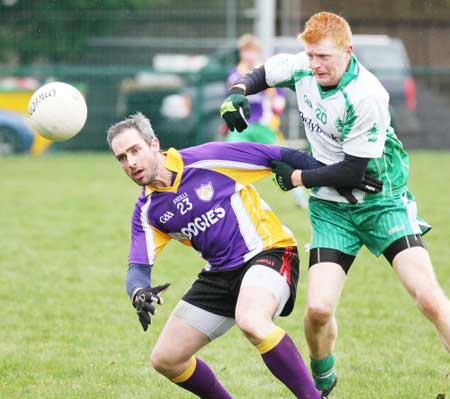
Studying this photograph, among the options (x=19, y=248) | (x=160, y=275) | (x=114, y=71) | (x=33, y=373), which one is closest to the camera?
(x=33, y=373)

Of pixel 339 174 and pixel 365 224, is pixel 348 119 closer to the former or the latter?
pixel 339 174

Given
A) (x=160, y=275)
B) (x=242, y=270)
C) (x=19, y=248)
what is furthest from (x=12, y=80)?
(x=242, y=270)

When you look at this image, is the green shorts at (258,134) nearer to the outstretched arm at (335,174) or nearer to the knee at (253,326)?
the outstretched arm at (335,174)

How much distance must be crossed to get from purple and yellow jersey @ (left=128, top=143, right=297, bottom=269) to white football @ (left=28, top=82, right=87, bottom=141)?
596mm

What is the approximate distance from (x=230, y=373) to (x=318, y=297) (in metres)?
1.00

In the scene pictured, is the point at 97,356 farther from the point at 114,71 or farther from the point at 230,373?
the point at 114,71

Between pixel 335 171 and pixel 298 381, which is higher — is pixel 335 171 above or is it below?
above

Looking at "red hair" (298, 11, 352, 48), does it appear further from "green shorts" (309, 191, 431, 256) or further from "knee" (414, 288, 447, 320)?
"knee" (414, 288, 447, 320)

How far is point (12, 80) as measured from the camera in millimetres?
17438

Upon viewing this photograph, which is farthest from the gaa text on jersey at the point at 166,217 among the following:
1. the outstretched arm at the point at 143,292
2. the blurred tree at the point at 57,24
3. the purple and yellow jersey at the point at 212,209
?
the blurred tree at the point at 57,24

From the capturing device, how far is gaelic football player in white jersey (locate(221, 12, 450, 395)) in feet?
14.4

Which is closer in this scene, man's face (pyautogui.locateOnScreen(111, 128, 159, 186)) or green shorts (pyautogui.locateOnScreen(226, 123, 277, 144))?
man's face (pyautogui.locateOnScreen(111, 128, 159, 186))

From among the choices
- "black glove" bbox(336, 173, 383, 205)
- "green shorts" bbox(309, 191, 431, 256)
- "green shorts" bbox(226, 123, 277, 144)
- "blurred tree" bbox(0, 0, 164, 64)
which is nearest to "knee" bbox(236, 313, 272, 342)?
"green shorts" bbox(309, 191, 431, 256)

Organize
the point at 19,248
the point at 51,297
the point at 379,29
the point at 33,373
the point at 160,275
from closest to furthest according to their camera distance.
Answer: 1. the point at 33,373
2. the point at 51,297
3. the point at 160,275
4. the point at 19,248
5. the point at 379,29
